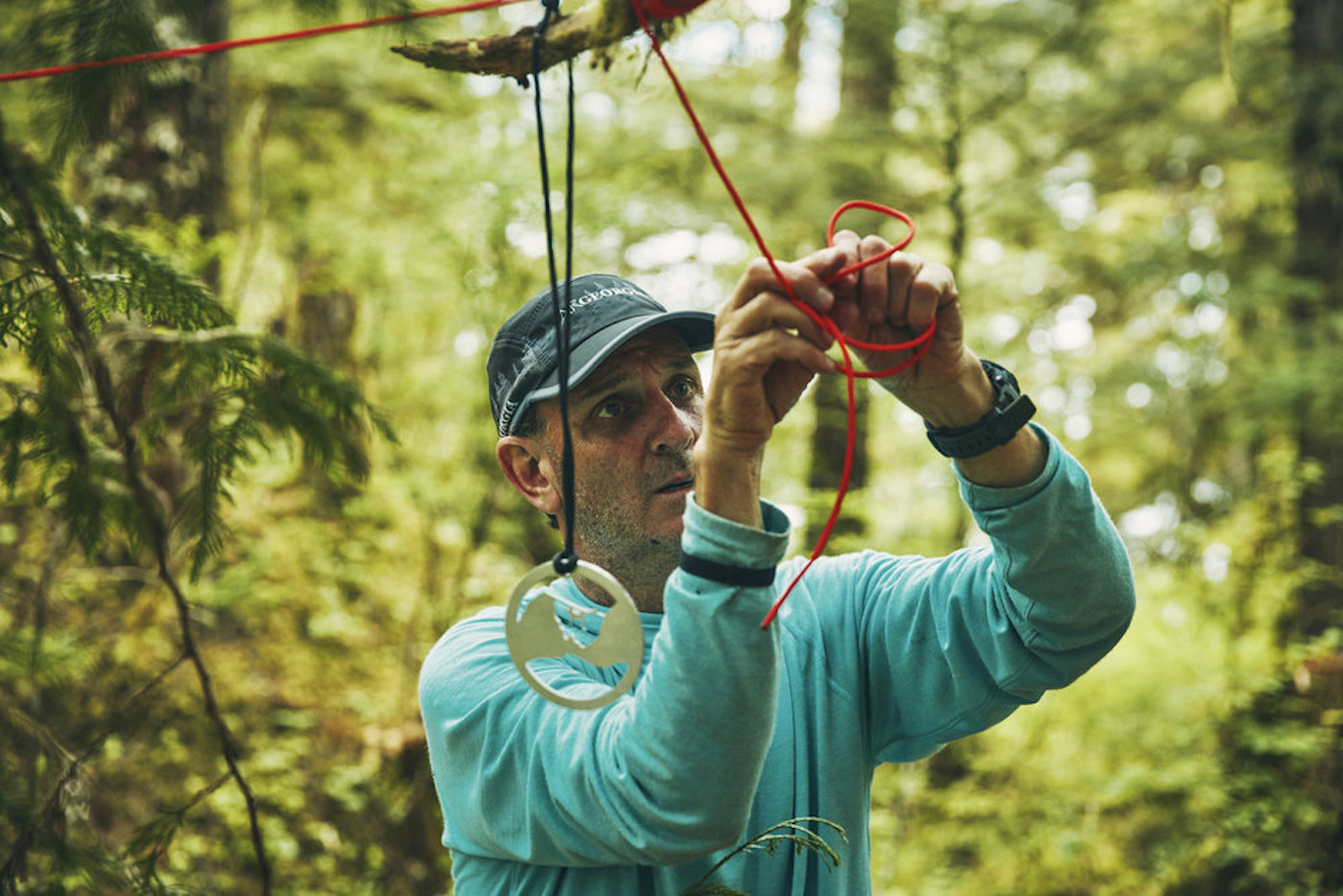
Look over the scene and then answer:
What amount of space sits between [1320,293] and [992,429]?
6.38 meters

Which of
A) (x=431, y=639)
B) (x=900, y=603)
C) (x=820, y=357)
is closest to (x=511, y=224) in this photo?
(x=431, y=639)

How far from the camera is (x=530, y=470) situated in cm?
202

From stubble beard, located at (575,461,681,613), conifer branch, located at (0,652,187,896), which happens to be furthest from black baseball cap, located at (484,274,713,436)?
conifer branch, located at (0,652,187,896)

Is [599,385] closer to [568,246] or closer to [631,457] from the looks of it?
[631,457]

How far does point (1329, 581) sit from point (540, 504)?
5956 millimetres

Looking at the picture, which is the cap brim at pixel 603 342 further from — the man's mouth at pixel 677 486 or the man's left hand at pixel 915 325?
the man's left hand at pixel 915 325

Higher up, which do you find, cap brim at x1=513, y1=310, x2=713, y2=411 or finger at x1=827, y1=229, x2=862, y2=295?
finger at x1=827, y1=229, x2=862, y2=295

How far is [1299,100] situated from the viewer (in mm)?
6562

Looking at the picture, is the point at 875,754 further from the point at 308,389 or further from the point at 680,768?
the point at 308,389

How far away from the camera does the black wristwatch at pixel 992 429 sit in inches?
55.8

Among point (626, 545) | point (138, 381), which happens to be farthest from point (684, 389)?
point (138, 381)

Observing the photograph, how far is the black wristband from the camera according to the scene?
120 cm

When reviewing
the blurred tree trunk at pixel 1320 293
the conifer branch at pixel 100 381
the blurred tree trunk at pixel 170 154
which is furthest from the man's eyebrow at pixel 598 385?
the blurred tree trunk at pixel 1320 293

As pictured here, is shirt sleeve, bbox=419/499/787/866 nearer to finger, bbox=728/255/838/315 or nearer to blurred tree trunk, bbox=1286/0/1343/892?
finger, bbox=728/255/838/315
